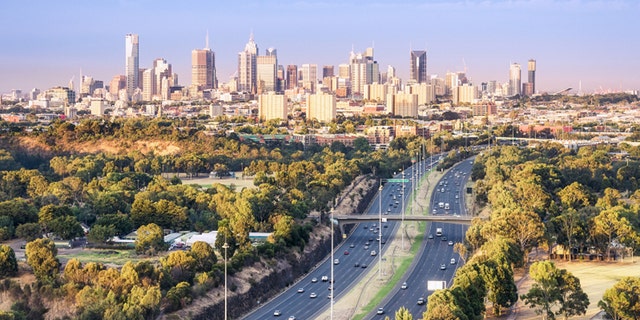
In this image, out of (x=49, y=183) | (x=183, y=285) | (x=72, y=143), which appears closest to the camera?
(x=183, y=285)

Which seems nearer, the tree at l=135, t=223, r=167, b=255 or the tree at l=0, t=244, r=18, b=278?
the tree at l=0, t=244, r=18, b=278

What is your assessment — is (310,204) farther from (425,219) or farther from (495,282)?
(495,282)

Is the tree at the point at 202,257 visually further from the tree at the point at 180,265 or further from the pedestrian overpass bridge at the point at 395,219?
the pedestrian overpass bridge at the point at 395,219

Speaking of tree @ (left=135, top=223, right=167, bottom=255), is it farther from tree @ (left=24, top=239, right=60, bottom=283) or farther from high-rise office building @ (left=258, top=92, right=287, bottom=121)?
high-rise office building @ (left=258, top=92, right=287, bottom=121)

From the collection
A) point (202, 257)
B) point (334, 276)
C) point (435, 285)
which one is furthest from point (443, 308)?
point (334, 276)

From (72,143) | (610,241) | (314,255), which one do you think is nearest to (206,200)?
(314,255)

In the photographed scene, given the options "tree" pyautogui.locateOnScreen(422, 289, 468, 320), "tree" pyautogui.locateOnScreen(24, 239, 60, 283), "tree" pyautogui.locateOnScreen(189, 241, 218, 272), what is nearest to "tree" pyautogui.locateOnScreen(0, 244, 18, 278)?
"tree" pyautogui.locateOnScreen(24, 239, 60, 283)
